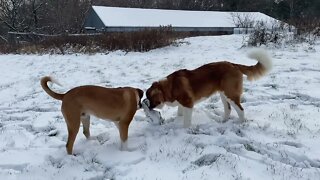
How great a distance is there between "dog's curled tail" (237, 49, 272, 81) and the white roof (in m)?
30.5

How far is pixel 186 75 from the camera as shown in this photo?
616cm

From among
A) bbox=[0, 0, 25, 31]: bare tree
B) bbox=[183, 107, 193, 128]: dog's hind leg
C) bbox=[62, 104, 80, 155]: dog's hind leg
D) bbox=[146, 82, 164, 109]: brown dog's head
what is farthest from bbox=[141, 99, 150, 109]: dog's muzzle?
bbox=[0, 0, 25, 31]: bare tree

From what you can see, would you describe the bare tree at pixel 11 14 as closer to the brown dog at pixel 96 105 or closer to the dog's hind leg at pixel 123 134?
the brown dog at pixel 96 105

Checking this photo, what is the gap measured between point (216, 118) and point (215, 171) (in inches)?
79.9

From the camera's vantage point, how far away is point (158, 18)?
39.2 m

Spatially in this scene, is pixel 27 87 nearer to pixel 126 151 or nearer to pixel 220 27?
pixel 126 151

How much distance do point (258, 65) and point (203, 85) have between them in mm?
1026

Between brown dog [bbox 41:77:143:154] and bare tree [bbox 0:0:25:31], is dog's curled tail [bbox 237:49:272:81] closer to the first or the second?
brown dog [bbox 41:77:143:154]

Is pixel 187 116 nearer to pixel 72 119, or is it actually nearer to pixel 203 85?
pixel 203 85

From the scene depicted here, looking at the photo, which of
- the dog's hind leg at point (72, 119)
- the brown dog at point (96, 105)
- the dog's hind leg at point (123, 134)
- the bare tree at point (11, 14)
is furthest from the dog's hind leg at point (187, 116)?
the bare tree at point (11, 14)

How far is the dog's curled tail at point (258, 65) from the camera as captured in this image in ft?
20.4

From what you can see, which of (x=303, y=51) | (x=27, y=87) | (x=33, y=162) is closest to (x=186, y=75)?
(x=33, y=162)

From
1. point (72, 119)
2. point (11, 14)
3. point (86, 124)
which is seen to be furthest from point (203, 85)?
point (11, 14)

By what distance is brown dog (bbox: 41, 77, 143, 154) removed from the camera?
17.1 feet
